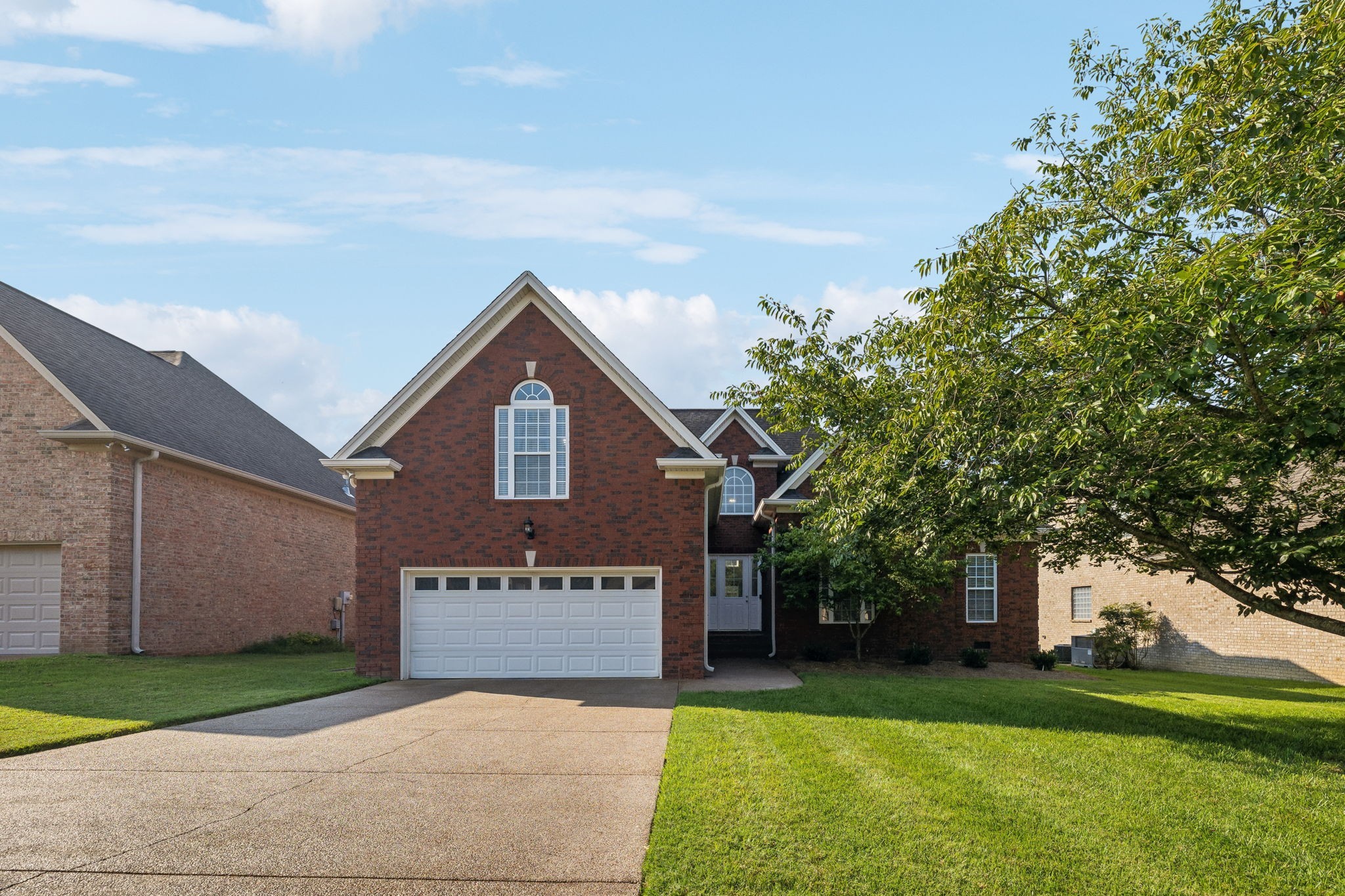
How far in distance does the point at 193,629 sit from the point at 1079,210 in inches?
805

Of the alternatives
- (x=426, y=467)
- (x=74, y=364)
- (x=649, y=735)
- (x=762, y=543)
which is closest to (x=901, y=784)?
(x=649, y=735)

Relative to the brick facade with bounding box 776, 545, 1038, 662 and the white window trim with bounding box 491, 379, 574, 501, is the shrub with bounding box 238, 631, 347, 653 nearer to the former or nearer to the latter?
the white window trim with bounding box 491, 379, 574, 501

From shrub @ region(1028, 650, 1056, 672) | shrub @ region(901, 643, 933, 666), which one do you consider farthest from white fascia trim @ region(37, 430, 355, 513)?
shrub @ region(1028, 650, 1056, 672)

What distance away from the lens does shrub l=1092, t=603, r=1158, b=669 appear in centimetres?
2741

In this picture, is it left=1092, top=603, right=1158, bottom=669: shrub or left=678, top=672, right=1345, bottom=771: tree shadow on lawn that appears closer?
left=678, top=672, right=1345, bottom=771: tree shadow on lawn

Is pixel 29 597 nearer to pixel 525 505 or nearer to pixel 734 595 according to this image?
pixel 525 505

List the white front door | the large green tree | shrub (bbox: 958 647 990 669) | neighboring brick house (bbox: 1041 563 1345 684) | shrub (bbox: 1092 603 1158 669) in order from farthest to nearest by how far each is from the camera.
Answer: shrub (bbox: 1092 603 1158 669), the white front door, neighboring brick house (bbox: 1041 563 1345 684), shrub (bbox: 958 647 990 669), the large green tree

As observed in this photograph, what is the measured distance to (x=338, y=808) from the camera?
732 centimetres

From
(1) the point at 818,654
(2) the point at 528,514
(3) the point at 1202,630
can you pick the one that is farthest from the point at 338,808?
(3) the point at 1202,630

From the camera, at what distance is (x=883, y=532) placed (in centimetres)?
1159

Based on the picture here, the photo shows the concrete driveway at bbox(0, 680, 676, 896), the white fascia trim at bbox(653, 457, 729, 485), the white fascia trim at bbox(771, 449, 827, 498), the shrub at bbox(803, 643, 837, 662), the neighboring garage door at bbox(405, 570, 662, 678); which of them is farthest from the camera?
the white fascia trim at bbox(771, 449, 827, 498)

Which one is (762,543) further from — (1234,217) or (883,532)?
(1234,217)

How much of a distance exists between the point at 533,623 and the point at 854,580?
24.2 ft

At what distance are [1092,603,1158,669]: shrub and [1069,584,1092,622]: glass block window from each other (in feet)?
9.20
